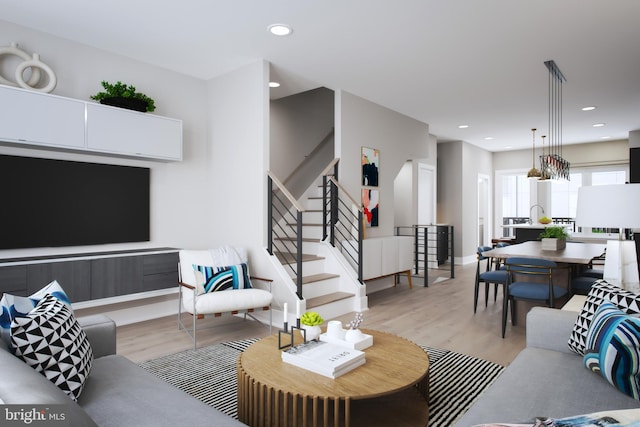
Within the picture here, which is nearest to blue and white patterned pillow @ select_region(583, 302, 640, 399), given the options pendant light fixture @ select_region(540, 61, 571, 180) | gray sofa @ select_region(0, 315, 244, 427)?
gray sofa @ select_region(0, 315, 244, 427)

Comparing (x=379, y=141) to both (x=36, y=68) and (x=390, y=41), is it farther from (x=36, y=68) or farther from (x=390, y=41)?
(x=36, y=68)

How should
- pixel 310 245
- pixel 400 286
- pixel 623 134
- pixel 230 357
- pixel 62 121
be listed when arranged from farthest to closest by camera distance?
pixel 623 134
pixel 400 286
pixel 310 245
pixel 62 121
pixel 230 357

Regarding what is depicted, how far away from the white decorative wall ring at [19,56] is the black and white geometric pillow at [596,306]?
14.5ft

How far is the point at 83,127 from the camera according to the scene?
11.7ft

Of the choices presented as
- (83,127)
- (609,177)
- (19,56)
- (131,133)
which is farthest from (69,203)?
(609,177)

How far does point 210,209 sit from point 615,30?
4.45 meters

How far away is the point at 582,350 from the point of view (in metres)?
1.96

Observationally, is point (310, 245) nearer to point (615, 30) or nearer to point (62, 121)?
point (62, 121)

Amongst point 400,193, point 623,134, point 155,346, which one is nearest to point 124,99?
point 155,346

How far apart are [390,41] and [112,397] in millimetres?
3530

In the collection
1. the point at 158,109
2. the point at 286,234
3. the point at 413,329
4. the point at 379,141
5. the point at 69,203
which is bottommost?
the point at 413,329

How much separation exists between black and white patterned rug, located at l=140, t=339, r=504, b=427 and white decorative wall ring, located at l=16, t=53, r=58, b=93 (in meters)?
2.51

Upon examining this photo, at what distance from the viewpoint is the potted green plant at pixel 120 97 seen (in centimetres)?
382

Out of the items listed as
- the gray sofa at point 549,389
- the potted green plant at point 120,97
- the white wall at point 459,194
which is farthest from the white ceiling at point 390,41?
the white wall at point 459,194
